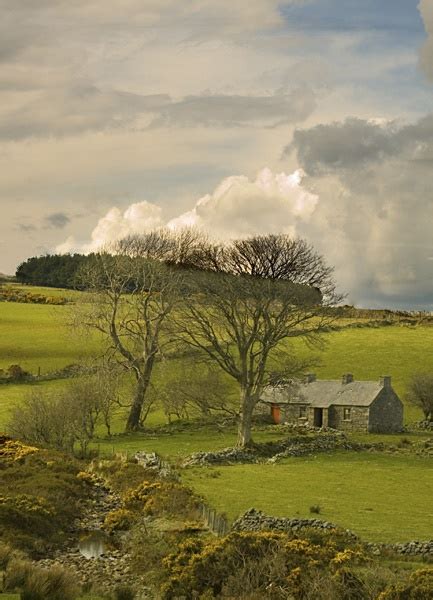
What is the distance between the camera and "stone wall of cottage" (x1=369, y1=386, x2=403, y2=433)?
67.8 metres

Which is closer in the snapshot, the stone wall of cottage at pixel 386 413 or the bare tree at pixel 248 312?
the bare tree at pixel 248 312

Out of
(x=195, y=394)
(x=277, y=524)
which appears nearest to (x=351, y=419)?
(x=195, y=394)

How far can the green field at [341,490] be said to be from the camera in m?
32.5

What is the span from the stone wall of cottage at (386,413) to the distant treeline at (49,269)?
103096 mm

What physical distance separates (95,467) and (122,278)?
78.3 feet

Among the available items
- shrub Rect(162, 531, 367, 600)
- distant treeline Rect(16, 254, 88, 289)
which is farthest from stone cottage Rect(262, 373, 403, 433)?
distant treeline Rect(16, 254, 88, 289)

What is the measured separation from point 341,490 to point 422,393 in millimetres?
34825

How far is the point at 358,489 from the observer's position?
132 feet

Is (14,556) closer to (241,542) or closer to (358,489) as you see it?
(241,542)

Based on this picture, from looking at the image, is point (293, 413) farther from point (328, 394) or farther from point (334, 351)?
point (334, 351)

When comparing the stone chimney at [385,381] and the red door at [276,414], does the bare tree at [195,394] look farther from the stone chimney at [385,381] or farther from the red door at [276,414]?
the stone chimney at [385,381]

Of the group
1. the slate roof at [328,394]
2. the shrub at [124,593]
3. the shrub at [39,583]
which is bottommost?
the shrub at [124,593]

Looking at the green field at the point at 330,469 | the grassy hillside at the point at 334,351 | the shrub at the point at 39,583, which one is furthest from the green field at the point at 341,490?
the grassy hillside at the point at 334,351

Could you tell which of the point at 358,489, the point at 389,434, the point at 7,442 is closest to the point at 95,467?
the point at 7,442
